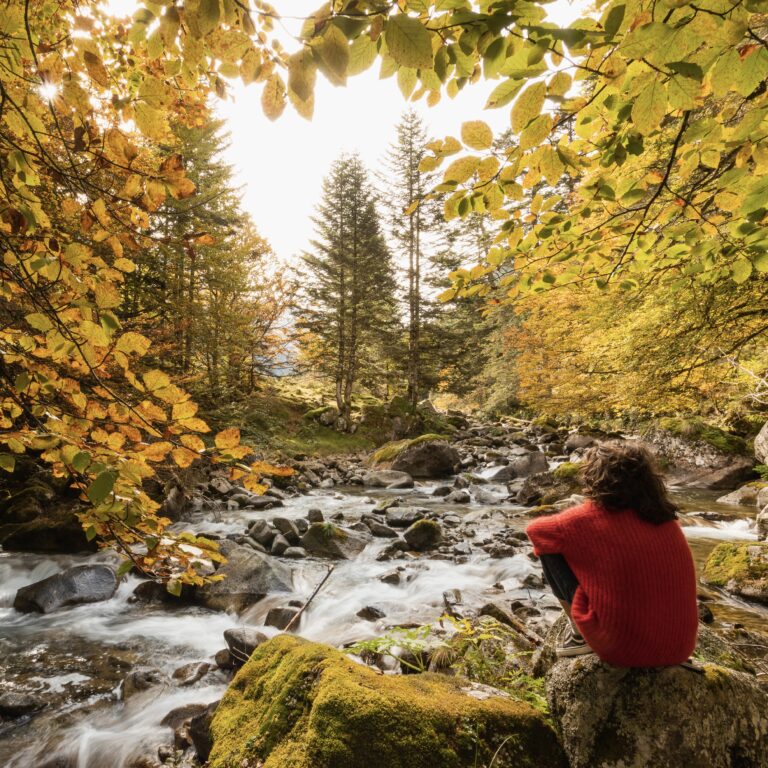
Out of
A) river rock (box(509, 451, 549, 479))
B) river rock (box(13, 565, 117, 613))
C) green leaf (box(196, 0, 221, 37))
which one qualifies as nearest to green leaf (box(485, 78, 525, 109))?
green leaf (box(196, 0, 221, 37))

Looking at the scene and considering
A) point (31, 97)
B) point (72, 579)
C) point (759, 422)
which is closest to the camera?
point (31, 97)

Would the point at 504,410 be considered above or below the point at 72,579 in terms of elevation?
above

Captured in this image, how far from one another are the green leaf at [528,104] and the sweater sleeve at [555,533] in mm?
1705

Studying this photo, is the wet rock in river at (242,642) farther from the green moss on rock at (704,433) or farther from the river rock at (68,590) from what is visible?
the green moss on rock at (704,433)

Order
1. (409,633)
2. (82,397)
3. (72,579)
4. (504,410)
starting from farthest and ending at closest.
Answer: (504,410) → (72,579) → (409,633) → (82,397)

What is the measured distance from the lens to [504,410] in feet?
75.1

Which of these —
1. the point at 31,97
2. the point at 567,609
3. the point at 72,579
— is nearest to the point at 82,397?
the point at 31,97

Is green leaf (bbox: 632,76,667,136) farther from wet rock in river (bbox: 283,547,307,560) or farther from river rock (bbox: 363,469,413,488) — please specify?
river rock (bbox: 363,469,413,488)

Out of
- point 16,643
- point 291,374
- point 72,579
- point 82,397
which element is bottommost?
point 16,643

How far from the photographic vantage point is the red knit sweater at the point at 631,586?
1893 mm

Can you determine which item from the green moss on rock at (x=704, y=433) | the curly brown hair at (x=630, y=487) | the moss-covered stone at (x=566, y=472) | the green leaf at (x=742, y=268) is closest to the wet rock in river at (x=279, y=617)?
the curly brown hair at (x=630, y=487)

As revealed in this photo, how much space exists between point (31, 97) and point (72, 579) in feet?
20.3

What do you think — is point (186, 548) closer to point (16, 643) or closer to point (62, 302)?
point (62, 302)

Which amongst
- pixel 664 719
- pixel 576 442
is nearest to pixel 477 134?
pixel 664 719
